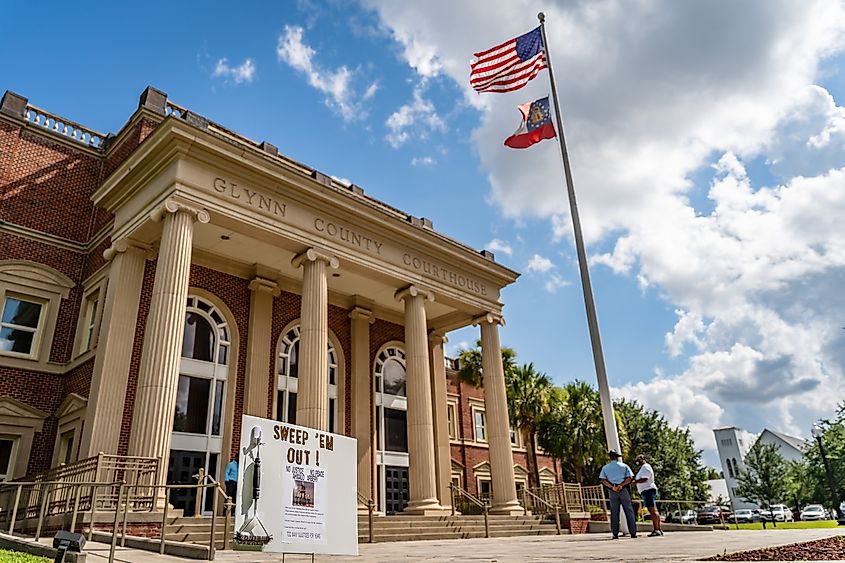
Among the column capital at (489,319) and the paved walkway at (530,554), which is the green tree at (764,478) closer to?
the column capital at (489,319)

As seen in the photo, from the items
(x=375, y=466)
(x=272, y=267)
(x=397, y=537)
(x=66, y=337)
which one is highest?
(x=272, y=267)

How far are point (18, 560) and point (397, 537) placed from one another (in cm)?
975

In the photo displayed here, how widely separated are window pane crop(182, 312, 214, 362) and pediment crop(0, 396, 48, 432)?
4069mm

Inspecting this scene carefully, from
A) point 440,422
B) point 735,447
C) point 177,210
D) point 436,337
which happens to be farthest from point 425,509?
point 735,447

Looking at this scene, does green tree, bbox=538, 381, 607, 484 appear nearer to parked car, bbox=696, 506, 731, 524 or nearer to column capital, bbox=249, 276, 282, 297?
parked car, bbox=696, 506, 731, 524

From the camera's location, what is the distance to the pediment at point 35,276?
1658 centimetres

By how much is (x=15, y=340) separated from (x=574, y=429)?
84.8 feet

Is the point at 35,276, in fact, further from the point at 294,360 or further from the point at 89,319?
the point at 294,360

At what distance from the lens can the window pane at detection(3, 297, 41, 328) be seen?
655 inches

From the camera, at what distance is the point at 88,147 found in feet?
64.9

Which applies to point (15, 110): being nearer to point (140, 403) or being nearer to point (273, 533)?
point (140, 403)

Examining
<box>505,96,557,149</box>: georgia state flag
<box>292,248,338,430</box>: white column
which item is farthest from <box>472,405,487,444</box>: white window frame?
<box>505,96,557,149</box>: georgia state flag

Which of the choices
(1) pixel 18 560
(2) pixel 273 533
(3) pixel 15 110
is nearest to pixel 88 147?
(3) pixel 15 110

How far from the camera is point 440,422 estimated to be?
24.0 m
